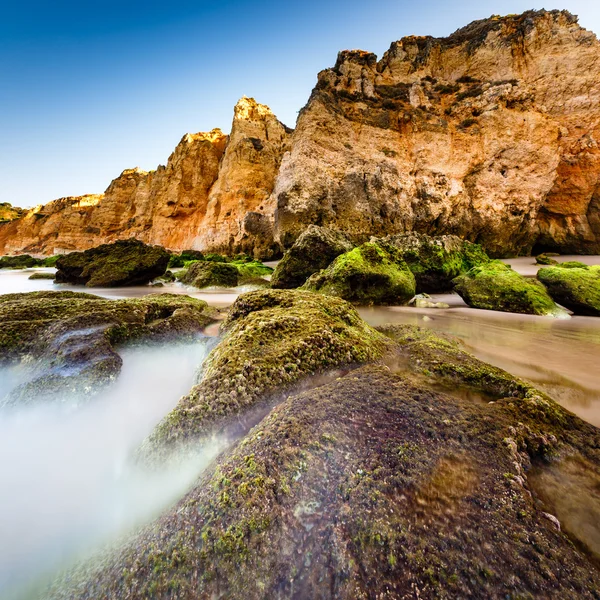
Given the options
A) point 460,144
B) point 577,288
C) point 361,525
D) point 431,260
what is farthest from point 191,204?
point 361,525

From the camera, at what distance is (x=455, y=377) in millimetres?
1949

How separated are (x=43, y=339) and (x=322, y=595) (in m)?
3.09

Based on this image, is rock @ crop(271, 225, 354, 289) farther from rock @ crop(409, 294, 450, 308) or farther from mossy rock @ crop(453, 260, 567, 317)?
mossy rock @ crop(453, 260, 567, 317)

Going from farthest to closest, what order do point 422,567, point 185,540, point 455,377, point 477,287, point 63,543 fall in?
point 477,287 < point 455,377 < point 63,543 < point 185,540 < point 422,567

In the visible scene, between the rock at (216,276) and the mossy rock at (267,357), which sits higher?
the mossy rock at (267,357)

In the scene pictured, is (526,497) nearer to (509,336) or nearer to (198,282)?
(509,336)

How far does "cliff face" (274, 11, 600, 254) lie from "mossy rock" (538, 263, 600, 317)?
9.43 metres

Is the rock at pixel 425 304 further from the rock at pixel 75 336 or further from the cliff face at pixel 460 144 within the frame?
the cliff face at pixel 460 144

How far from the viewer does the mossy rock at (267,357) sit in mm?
1530

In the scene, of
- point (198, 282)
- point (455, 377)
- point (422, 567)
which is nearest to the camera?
point (422, 567)

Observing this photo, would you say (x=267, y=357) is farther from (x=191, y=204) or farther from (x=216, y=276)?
(x=191, y=204)

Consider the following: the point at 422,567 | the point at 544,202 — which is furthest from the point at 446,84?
the point at 422,567

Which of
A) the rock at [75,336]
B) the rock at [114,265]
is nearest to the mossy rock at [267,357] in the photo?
the rock at [75,336]

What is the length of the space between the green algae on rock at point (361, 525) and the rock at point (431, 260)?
6896mm
